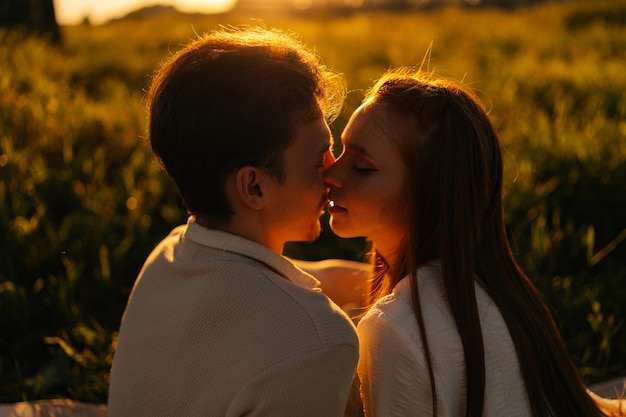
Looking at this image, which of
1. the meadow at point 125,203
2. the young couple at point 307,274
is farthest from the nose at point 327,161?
the meadow at point 125,203

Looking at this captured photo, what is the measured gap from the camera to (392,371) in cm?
202

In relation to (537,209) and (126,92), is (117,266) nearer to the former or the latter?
(537,209)

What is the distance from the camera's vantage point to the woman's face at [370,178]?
2.32 meters

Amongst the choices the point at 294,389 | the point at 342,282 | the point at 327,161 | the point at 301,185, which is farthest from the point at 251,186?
the point at 342,282

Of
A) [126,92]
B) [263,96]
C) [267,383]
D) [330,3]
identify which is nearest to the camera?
[267,383]

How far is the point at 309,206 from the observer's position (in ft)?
7.27

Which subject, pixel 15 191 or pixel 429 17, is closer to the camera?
pixel 15 191

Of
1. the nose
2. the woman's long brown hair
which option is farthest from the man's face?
the woman's long brown hair

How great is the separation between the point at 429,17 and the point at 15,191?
963 cm

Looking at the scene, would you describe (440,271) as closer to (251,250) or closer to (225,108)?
(251,250)

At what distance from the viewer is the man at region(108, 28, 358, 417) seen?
5.93ft

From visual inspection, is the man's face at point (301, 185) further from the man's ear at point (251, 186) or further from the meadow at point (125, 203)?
the meadow at point (125, 203)

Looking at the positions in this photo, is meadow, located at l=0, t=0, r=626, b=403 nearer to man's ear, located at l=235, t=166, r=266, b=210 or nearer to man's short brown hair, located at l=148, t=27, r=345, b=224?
man's short brown hair, located at l=148, t=27, r=345, b=224

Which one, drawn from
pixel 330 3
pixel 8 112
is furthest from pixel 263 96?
pixel 330 3
